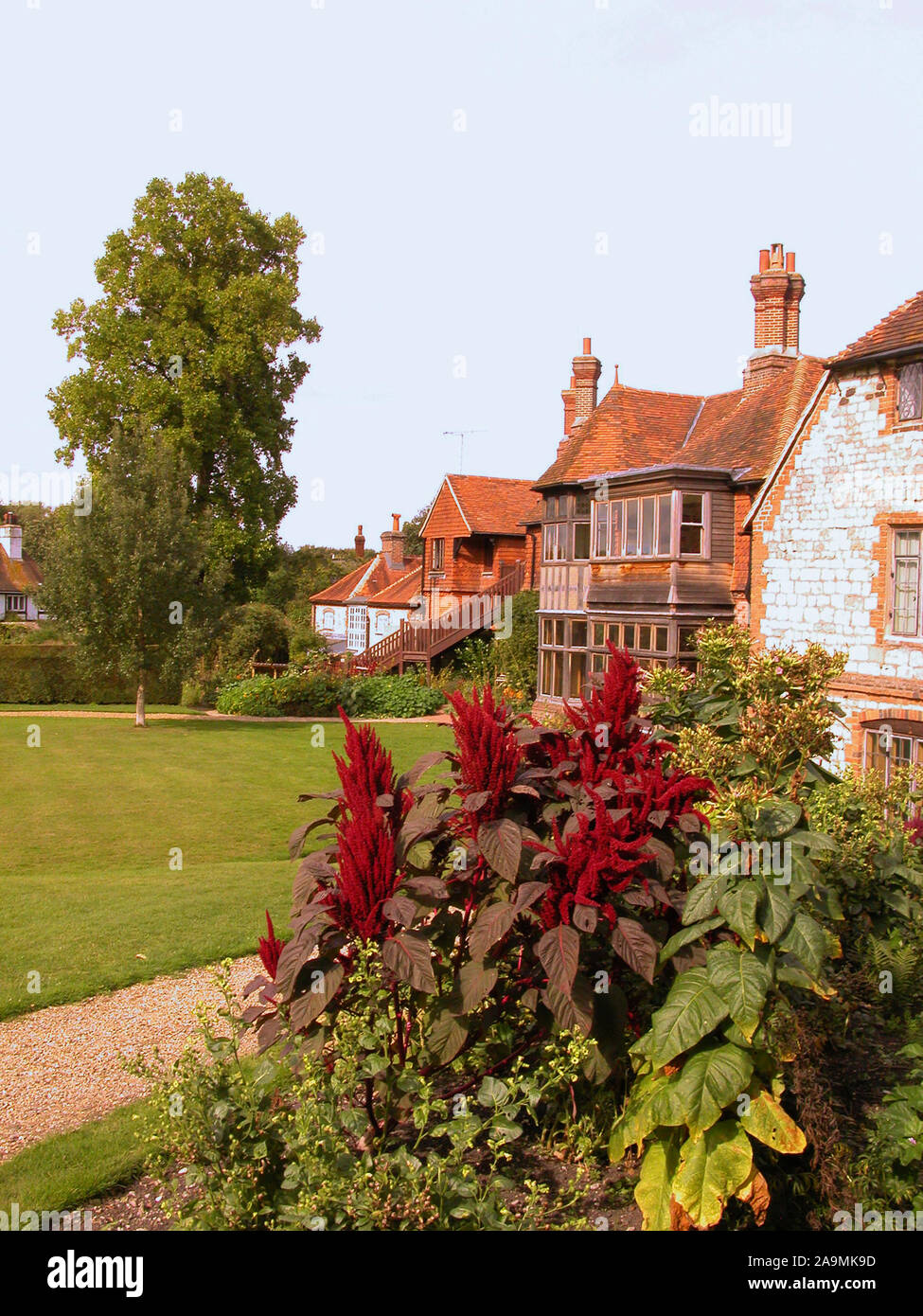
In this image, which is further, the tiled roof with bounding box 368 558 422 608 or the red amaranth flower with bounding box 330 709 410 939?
the tiled roof with bounding box 368 558 422 608

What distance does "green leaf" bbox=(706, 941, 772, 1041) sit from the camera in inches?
140

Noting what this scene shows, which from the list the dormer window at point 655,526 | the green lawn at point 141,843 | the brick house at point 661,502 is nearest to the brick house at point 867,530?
the brick house at point 661,502

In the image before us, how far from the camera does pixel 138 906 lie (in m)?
9.82

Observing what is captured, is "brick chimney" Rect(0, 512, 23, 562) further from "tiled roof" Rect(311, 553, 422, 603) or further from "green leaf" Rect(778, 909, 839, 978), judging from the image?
"green leaf" Rect(778, 909, 839, 978)

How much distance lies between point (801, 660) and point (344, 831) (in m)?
2.47

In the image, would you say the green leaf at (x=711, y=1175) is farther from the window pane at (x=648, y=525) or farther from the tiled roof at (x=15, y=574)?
the tiled roof at (x=15, y=574)

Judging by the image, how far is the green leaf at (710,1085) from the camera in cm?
355

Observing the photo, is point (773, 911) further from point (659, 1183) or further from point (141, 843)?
point (141, 843)

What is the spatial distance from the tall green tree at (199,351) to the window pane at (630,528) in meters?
13.6

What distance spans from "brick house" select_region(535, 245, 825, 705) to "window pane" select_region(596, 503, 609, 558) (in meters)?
0.05

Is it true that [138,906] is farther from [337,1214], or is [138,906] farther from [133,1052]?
[337,1214]

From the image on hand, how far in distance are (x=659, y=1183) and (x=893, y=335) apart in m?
16.0

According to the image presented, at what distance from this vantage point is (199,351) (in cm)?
3266

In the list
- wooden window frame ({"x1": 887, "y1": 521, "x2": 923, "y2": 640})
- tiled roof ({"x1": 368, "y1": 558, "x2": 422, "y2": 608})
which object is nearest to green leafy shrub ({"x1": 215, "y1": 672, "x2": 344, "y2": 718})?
tiled roof ({"x1": 368, "y1": 558, "x2": 422, "y2": 608})
